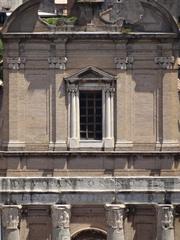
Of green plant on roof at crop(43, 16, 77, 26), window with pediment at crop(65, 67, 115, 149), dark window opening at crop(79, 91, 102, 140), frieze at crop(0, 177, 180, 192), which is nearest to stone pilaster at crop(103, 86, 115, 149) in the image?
window with pediment at crop(65, 67, 115, 149)

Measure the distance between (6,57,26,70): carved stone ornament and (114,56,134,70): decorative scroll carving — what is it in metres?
4.00

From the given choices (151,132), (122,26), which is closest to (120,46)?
(122,26)

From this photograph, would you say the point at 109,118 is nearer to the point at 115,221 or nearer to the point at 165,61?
the point at 165,61

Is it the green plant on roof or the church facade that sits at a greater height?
the green plant on roof

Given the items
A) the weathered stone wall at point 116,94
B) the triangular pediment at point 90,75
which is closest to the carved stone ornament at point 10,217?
the weathered stone wall at point 116,94

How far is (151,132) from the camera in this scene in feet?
149

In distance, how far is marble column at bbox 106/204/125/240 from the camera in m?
41.3

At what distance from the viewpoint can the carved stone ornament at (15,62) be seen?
4519 cm

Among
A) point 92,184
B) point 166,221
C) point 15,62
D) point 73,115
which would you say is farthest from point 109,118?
point 166,221

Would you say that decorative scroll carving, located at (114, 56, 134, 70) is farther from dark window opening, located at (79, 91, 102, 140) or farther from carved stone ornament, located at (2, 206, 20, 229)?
carved stone ornament, located at (2, 206, 20, 229)

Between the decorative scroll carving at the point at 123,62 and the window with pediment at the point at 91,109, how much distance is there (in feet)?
1.98

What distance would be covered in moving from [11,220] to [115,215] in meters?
4.10

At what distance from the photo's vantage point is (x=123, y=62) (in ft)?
148

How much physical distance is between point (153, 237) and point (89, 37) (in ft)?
29.4
